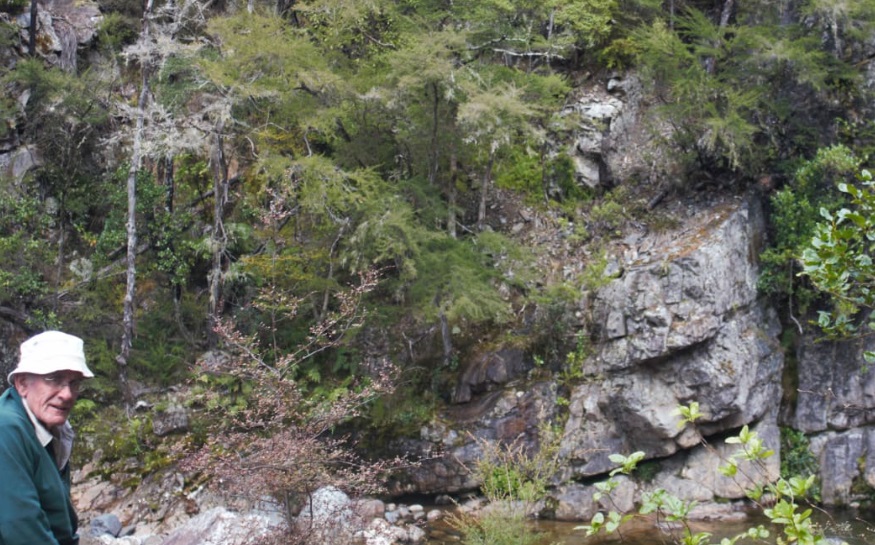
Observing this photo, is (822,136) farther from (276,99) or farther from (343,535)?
(343,535)

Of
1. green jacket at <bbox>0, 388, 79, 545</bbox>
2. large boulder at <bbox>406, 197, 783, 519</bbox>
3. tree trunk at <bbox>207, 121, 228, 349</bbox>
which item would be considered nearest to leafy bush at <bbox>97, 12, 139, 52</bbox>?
tree trunk at <bbox>207, 121, 228, 349</bbox>

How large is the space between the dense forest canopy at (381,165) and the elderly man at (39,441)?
23.6ft

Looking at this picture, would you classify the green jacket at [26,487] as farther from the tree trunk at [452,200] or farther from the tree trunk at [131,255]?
the tree trunk at [131,255]

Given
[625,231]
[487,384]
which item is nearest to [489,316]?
[487,384]

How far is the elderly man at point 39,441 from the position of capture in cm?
220

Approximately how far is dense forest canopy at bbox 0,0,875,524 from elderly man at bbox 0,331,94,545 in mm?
7195

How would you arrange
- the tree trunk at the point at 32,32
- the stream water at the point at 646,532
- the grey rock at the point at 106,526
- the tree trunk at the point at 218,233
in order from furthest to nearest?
the tree trunk at the point at 32,32, the tree trunk at the point at 218,233, the grey rock at the point at 106,526, the stream water at the point at 646,532

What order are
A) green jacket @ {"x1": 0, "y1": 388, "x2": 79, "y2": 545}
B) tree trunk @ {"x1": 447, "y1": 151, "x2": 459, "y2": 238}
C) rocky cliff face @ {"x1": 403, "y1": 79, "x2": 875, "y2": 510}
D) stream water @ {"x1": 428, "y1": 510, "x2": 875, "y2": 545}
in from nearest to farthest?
1. green jacket @ {"x1": 0, "y1": 388, "x2": 79, "y2": 545}
2. stream water @ {"x1": 428, "y1": 510, "x2": 875, "y2": 545}
3. rocky cliff face @ {"x1": 403, "y1": 79, "x2": 875, "y2": 510}
4. tree trunk @ {"x1": 447, "y1": 151, "x2": 459, "y2": 238}

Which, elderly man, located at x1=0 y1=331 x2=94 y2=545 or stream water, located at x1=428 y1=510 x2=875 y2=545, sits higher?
elderly man, located at x1=0 y1=331 x2=94 y2=545

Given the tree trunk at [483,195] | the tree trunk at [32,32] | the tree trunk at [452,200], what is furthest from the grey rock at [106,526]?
the tree trunk at [32,32]

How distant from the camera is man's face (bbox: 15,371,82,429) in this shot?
8.08ft

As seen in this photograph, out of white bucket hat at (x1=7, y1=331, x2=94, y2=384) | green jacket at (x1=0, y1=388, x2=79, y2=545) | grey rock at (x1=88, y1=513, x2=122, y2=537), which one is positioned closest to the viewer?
green jacket at (x1=0, y1=388, x2=79, y2=545)

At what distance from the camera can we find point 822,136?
11.1 metres

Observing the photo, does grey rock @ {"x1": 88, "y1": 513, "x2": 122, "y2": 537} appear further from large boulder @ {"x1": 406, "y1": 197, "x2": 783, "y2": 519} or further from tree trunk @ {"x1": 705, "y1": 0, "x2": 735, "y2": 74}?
tree trunk @ {"x1": 705, "y1": 0, "x2": 735, "y2": 74}
